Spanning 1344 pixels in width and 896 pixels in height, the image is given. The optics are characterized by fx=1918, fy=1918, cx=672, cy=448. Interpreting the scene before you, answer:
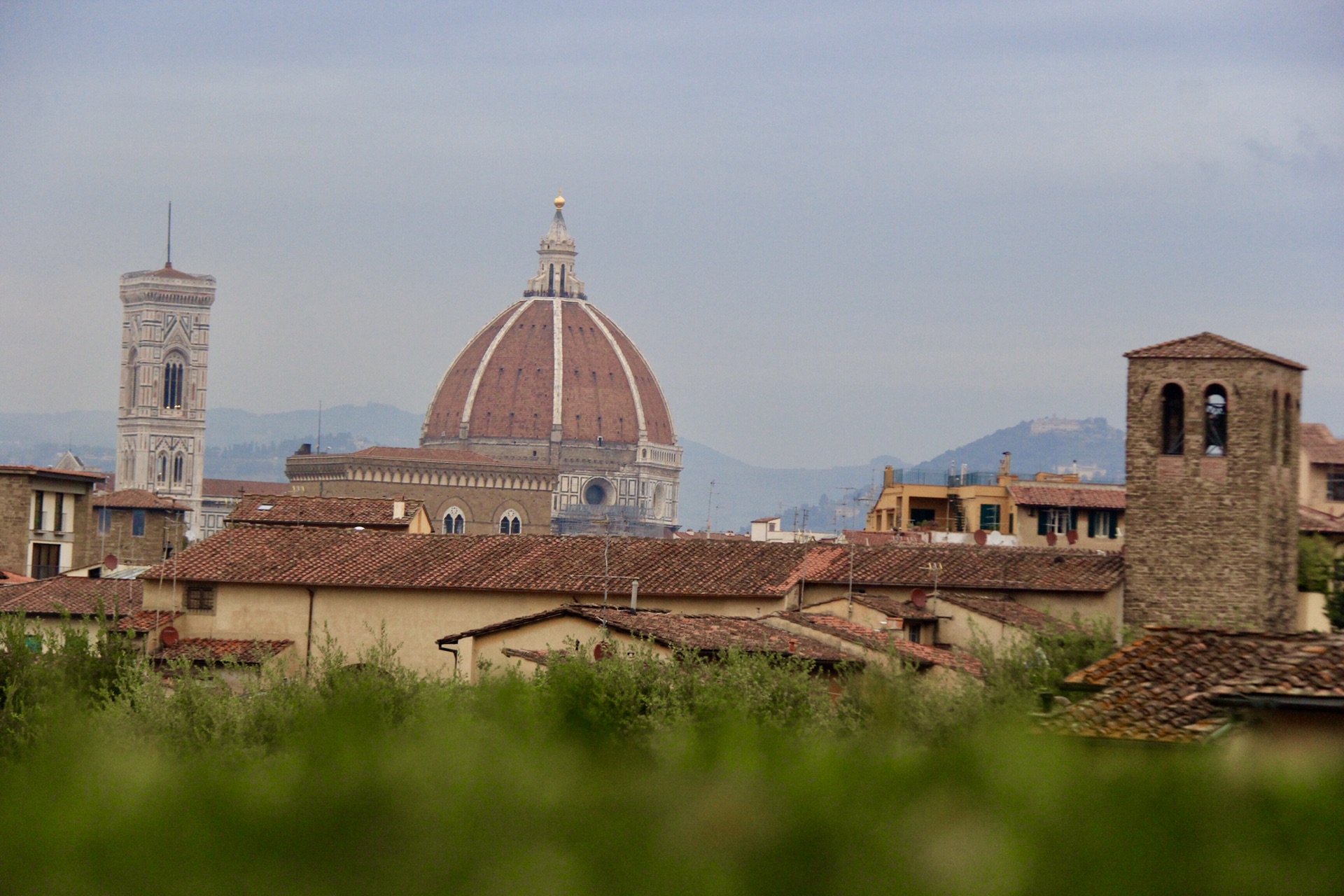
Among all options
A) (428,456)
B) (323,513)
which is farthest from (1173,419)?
(428,456)

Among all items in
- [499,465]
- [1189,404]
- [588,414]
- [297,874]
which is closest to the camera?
[297,874]

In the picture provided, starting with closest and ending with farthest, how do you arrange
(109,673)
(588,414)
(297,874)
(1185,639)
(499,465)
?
(297,874) < (1185,639) < (109,673) < (499,465) < (588,414)

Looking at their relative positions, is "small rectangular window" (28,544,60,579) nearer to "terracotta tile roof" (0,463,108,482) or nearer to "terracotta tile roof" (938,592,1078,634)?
"terracotta tile roof" (0,463,108,482)

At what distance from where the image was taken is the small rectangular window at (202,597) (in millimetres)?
28828

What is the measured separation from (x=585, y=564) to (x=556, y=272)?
128508 millimetres

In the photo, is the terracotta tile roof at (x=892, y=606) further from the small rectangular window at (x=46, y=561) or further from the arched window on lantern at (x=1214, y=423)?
the small rectangular window at (x=46, y=561)

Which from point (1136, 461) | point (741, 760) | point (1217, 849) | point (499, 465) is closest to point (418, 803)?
point (741, 760)

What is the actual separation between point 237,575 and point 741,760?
2678 centimetres

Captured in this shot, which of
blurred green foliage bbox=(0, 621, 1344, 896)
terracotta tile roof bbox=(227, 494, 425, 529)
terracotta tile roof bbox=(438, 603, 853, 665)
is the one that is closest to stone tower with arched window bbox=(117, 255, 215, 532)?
terracotta tile roof bbox=(227, 494, 425, 529)

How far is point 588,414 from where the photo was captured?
145 meters

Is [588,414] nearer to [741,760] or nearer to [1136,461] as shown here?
[1136,461]

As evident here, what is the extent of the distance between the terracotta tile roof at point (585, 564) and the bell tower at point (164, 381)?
322ft

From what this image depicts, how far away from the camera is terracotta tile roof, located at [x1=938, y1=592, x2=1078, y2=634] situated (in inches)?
955

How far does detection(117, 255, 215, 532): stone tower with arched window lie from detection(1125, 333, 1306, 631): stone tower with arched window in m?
102
